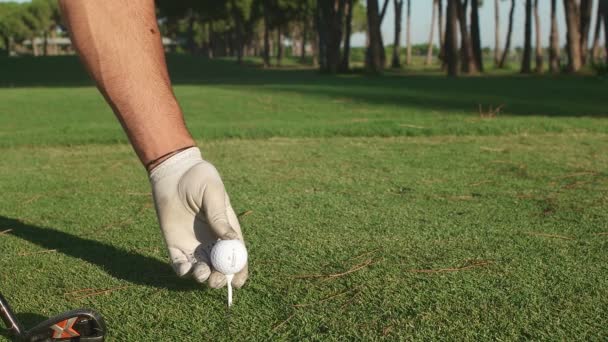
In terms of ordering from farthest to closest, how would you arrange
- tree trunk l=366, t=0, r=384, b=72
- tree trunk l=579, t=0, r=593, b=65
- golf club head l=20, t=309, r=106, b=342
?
1. tree trunk l=366, t=0, r=384, b=72
2. tree trunk l=579, t=0, r=593, b=65
3. golf club head l=20, t=309, r=106, b=342

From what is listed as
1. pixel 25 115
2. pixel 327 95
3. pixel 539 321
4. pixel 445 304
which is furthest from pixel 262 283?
pixel 327 95

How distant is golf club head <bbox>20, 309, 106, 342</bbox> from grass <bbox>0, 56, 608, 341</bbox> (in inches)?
4.7

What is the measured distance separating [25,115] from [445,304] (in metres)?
8.20

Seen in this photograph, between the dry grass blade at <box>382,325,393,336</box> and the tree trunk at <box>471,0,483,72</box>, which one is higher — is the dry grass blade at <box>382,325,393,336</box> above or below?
below

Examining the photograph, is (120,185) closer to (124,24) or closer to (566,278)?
(124,24)

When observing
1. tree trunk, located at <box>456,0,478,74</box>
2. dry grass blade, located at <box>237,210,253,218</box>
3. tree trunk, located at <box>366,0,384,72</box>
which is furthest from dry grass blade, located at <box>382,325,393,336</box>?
tree trunk, located at <box>456,0,478,74</box>

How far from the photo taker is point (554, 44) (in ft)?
100

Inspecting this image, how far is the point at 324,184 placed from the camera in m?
4.05

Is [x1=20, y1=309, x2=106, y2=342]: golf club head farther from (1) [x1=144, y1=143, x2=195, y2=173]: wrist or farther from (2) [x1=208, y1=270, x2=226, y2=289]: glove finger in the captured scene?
(1) [x1=144, y1=143, x2=195, y2=173]: wrist

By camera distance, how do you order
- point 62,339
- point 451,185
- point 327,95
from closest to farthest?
point 62,339 → point 451,185 → point 327,95

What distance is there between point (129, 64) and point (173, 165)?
0.34 m

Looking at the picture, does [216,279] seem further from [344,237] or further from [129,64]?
[344,237]

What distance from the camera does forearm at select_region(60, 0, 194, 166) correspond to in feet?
6.44

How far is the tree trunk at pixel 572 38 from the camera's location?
23.5m
